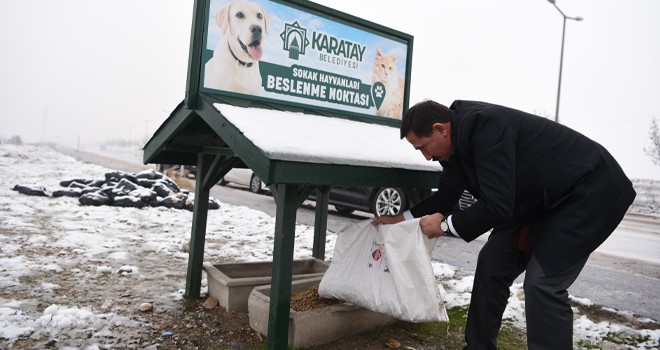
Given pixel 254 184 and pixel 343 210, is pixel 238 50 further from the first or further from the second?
pixel 254 184

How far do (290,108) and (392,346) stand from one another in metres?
2.13

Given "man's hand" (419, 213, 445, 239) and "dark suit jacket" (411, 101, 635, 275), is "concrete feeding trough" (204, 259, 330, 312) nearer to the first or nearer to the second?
"man's hand" (419, 213, 445, 239)

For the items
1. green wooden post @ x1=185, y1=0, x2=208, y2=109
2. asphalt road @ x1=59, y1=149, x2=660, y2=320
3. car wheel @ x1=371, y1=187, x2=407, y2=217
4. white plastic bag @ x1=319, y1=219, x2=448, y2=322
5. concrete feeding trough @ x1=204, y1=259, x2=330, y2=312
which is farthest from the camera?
car wheel @ x1=371, y1=187, x2=407, y2=217

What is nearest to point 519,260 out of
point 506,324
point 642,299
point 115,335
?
point 506,324

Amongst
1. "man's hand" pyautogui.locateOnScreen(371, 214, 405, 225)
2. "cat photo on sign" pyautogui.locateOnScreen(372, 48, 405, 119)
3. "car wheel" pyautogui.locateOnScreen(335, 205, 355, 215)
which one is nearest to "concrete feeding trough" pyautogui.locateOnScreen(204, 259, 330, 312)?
"man's hand" pyautogui.locateOnScreen(371, 214, 405, 225)

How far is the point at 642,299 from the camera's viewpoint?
18.1 feet

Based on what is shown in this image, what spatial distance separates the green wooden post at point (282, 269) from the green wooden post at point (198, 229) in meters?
1.43

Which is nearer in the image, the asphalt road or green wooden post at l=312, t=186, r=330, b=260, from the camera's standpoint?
green wooden post at l=312, t=186, r=330, b=260

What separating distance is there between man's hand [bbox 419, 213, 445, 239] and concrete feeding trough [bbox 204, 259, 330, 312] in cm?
158

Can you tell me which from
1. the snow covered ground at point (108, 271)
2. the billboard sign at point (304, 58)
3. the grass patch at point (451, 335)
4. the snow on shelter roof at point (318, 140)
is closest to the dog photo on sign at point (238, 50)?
the billboard sign at point (304, 58)

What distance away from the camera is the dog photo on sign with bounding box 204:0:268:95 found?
12.1ft

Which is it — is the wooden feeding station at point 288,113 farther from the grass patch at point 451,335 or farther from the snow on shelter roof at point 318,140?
the grass patch at point 451,335

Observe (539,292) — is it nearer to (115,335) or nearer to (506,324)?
(506,324)

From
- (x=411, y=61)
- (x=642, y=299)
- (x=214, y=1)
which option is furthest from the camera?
(x=642, y=299)
